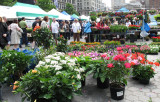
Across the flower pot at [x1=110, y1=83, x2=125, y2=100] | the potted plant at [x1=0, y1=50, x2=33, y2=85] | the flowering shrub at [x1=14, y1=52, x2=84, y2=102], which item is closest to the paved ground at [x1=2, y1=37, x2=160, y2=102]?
the flower pot at [x1=110, y1=83, x2=125, y2=100]

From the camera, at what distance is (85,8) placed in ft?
458

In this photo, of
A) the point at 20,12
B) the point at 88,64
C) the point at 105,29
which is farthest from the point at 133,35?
the point at 88,64

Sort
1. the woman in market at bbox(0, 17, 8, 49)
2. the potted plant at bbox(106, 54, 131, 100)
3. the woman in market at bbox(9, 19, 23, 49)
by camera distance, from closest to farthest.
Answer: the potted plant at bbox(106, 54, 131, 100), the woman in market at bbox(0, 17, 8, 49), the woman in market at bbox(9, 19, 23, 49)

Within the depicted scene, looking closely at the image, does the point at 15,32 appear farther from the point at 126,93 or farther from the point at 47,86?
the point at 126,93

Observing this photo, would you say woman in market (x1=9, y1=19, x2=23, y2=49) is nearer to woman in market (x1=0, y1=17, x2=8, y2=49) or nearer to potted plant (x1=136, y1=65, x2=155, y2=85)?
woman in market (x1=0, y1=17, x2=8, y2=49)

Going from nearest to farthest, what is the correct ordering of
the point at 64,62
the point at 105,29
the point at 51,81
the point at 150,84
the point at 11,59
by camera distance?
1. the point at 51,81
2. the point at 64,62
3. the point at 11,59
4. the point at 150,84
5. the point at 105,29

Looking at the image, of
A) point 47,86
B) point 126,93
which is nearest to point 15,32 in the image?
point 47,86

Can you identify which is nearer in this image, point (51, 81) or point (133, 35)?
point (51, 81)

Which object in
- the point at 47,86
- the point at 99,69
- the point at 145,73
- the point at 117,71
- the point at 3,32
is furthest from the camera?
the point at 3,32

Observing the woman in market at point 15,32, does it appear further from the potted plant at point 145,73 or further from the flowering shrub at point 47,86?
the potted plant at point 145,73

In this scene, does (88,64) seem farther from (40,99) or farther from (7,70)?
(7,70)

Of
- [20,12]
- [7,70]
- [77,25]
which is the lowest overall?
[7,70]

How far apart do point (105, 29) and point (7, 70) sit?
34.1 ft

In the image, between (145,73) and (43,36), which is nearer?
(145,73)
